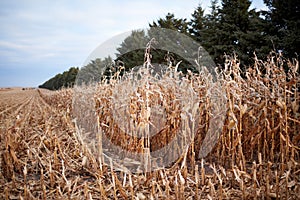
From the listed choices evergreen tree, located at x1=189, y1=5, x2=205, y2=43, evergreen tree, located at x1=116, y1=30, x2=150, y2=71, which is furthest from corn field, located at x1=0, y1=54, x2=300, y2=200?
evergreen tree, located at x1=189, y1=5, x2=205, y2=43

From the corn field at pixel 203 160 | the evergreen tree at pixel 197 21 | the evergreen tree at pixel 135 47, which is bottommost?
the corn field at pixel 203 160

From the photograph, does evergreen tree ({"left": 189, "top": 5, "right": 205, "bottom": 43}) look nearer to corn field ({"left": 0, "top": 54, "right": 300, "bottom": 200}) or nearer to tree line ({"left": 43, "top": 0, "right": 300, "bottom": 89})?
tree line ({"left": 43, "top": 0, "right": 300, "bottom": 89})

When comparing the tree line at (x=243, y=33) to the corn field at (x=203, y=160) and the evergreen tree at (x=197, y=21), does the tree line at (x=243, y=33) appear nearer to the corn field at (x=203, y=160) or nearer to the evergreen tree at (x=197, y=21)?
the evergreen tree at (x=197, y=21)

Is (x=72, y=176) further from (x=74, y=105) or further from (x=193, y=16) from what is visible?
(x=193, y=16)

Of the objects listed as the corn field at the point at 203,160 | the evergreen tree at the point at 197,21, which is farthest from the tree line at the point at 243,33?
the corn field at the point at 203,160

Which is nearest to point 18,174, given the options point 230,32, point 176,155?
Result: point 176,155

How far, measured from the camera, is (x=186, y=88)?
8.30ft

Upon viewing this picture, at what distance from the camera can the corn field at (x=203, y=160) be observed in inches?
68.3

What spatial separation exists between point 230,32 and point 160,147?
1374 centimetres

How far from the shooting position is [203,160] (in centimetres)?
241

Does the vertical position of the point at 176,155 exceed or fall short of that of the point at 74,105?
it falls short

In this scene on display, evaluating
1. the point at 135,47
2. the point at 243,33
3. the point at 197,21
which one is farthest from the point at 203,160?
the point at 197,21

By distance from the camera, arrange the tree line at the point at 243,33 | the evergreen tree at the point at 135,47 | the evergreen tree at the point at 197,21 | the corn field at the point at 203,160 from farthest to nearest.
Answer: the evergreen tree at the point at 197,21
the evergreen tree at the point at 135,47
the tree line at the point at 243,33
the corn field at the point at 203,160

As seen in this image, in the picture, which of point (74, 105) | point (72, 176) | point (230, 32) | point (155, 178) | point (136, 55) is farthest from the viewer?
point (136, 55)
